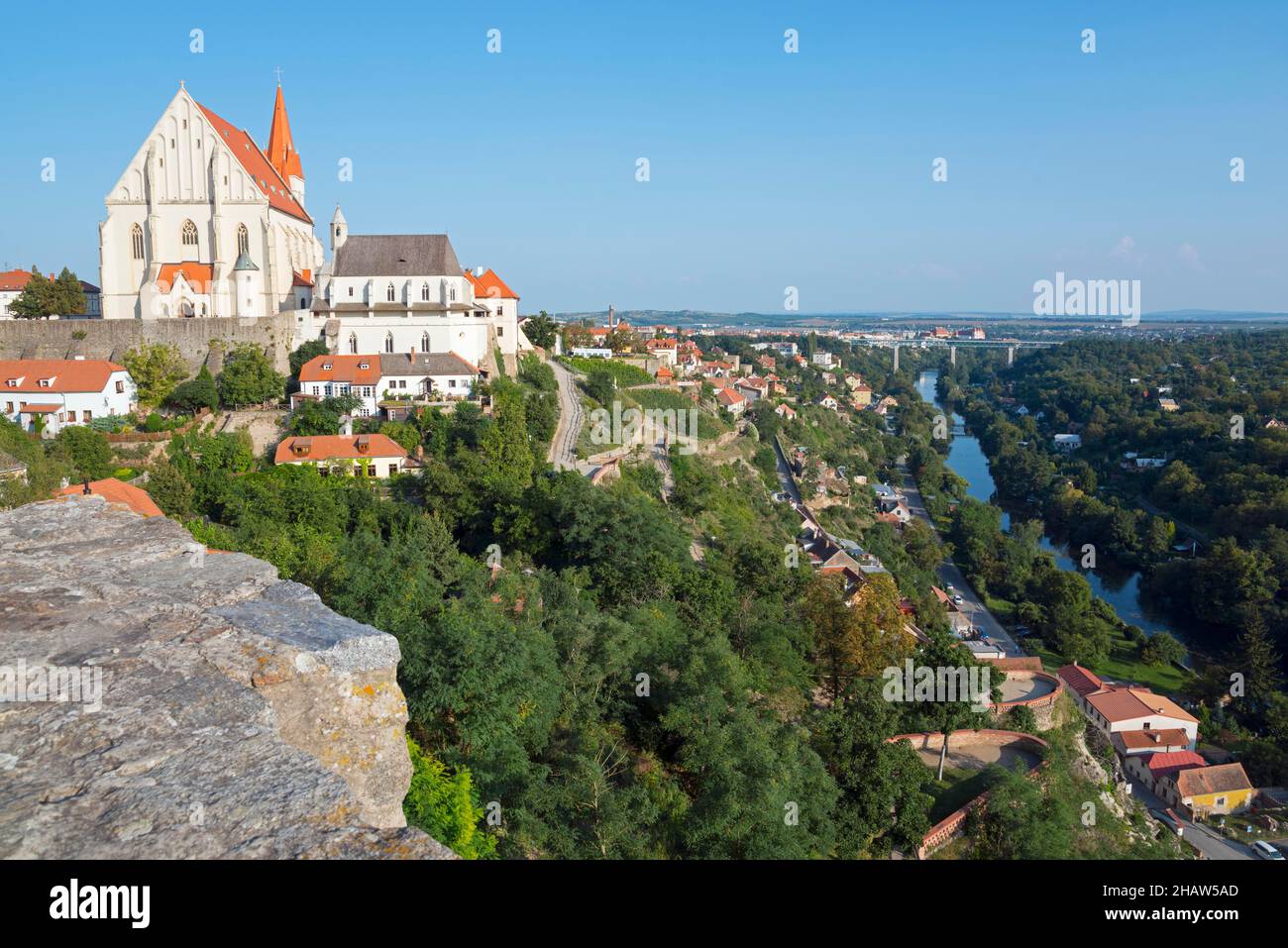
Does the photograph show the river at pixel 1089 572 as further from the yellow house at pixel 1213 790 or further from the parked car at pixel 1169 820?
the parked car at pixel 1169 820

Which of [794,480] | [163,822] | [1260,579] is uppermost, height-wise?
[163,822]

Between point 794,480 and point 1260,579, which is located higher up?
point 794,480

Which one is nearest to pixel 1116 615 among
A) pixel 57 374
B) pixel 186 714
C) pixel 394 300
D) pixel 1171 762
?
pixel 1171 762

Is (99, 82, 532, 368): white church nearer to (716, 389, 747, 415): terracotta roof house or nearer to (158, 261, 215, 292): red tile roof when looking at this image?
(158, 261, 215, 292): red tile roof

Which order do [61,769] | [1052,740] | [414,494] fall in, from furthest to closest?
1. [414,494]
2. [1052,740]
3. [61,769]

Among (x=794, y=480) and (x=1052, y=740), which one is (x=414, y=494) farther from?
(x=794, y=480)

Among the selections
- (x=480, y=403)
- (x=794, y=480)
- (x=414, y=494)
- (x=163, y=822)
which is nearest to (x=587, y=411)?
(x=480, y=403)

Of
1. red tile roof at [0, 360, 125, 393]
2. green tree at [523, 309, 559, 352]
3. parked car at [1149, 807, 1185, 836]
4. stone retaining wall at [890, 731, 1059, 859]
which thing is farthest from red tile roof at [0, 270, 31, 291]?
parked car at [1149, 807, 1185, 836]
